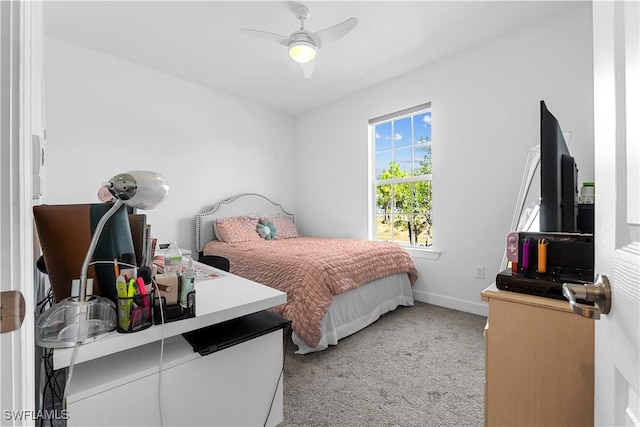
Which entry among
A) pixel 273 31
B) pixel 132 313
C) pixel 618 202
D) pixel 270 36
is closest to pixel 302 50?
pixel 270 36

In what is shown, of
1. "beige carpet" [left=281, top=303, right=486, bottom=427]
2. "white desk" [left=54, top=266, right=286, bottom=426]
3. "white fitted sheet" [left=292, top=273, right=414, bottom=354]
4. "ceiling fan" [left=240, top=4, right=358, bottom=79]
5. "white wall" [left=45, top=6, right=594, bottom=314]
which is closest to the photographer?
"white desk" [left=54, top=266, right=286, bottom=426]

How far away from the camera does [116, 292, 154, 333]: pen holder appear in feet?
2.72

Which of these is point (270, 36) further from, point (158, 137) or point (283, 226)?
point (283, 226)

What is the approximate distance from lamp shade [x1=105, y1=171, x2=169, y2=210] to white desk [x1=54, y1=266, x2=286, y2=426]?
0.40 meters

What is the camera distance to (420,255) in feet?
10.9

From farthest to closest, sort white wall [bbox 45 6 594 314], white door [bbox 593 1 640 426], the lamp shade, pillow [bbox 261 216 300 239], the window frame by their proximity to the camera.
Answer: pillow [bbox 261 216 300 239] → the window frame → white wall [bbox 45 6 594 314] → the lamp shade → white door [bbox 593 1 640 426]

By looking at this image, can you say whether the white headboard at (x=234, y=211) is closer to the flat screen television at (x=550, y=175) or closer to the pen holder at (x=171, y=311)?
the pen holder at (x=171, y=311)

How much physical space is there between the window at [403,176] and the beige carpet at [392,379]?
1257 millimetres

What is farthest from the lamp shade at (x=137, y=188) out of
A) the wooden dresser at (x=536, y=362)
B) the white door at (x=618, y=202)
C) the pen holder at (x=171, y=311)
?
the wooden dresser at (x=536, y=362)

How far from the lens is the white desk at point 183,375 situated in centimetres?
81

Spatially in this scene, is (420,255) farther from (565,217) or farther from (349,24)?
(349,24)

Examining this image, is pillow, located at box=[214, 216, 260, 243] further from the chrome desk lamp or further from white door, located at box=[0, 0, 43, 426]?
white door, located at box=[0, 0, 43, 426]

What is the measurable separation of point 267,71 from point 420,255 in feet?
8.92

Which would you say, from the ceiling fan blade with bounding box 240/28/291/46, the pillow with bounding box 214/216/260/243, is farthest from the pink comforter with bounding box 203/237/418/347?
the ceiling fan blade with bounding box 240/28/291/46
